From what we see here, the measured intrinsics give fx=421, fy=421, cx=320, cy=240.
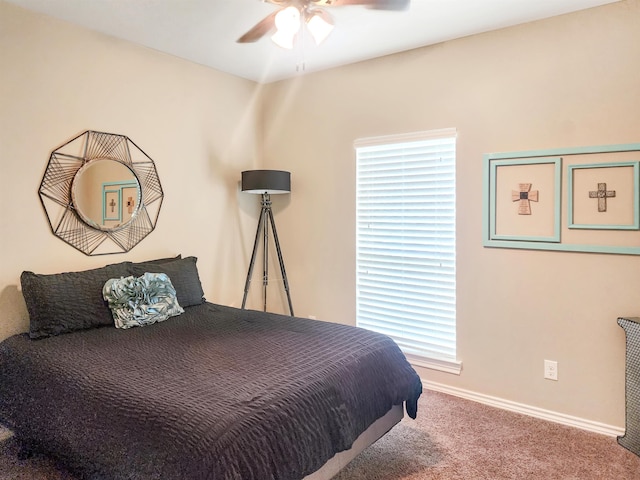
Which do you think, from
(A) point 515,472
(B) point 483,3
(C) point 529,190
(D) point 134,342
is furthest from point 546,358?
(D) point 134,342

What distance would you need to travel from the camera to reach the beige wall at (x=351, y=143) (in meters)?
2.61

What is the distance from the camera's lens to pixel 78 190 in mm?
2939

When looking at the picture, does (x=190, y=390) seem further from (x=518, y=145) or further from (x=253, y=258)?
(x=518, y=145)

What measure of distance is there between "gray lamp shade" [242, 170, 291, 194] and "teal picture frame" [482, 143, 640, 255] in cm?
174

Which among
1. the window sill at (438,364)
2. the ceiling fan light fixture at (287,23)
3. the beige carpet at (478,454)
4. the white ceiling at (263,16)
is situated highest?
the white ceiling at (263,16)

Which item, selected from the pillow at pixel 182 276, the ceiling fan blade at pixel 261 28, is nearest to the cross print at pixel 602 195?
the ceiling fan blade at pixel 261 28

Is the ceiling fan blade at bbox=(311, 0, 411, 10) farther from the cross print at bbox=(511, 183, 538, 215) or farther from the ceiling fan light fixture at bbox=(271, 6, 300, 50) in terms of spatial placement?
the cross print at bbox=(511, 183, 538, 215)

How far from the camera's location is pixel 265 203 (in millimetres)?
4047

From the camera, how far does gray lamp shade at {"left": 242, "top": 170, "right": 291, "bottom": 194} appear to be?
3.74 meters

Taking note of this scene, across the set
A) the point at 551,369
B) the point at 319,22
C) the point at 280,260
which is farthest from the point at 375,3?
the point at 551,369

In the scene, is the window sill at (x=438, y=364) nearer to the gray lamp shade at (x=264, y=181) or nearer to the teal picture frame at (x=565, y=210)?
the teal picture frame at (x=565, y=210)

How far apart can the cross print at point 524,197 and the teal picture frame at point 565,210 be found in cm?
13

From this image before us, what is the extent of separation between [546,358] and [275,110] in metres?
3.21

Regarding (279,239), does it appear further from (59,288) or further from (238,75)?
(59,288)
